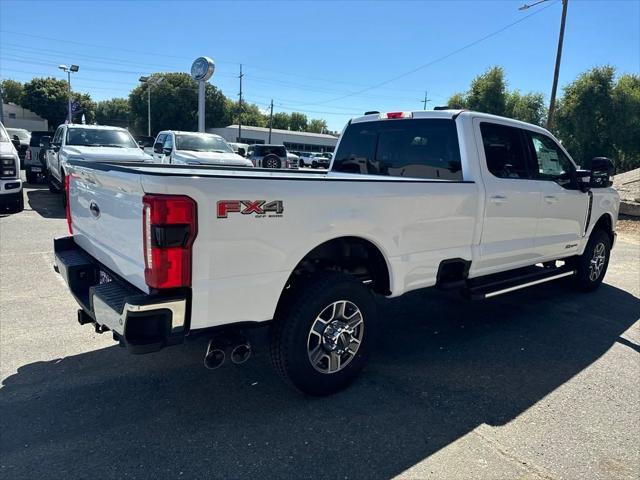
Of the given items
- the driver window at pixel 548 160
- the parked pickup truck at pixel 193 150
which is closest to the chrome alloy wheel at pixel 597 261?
the driver window at pixel 548 160

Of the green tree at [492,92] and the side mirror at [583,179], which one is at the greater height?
the green tree at [492,92]

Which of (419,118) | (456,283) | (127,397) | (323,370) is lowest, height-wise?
(127,397)

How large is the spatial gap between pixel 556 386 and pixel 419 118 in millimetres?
2670

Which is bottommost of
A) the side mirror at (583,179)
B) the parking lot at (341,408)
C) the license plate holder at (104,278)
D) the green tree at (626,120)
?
the parking lot at (341,408)

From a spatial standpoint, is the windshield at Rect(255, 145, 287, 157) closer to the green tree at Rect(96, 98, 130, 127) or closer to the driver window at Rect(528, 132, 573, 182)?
the driver window at Rect(528, 132, 573, 182)

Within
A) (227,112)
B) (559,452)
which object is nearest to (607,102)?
(559,452)

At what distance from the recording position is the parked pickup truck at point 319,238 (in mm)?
2586

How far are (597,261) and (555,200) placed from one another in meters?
1.83

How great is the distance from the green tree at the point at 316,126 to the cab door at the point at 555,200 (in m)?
115

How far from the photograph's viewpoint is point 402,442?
116 inches

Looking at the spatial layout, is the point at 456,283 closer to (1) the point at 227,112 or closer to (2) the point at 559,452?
(2) the point at 559,452

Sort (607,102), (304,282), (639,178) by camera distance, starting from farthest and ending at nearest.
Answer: (607,102)
(639,178)
(304,282)

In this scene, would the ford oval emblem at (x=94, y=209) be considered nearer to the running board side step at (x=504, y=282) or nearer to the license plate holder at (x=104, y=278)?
the license plate holder at (x=104, y=278)

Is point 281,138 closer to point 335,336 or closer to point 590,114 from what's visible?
point 590,114
